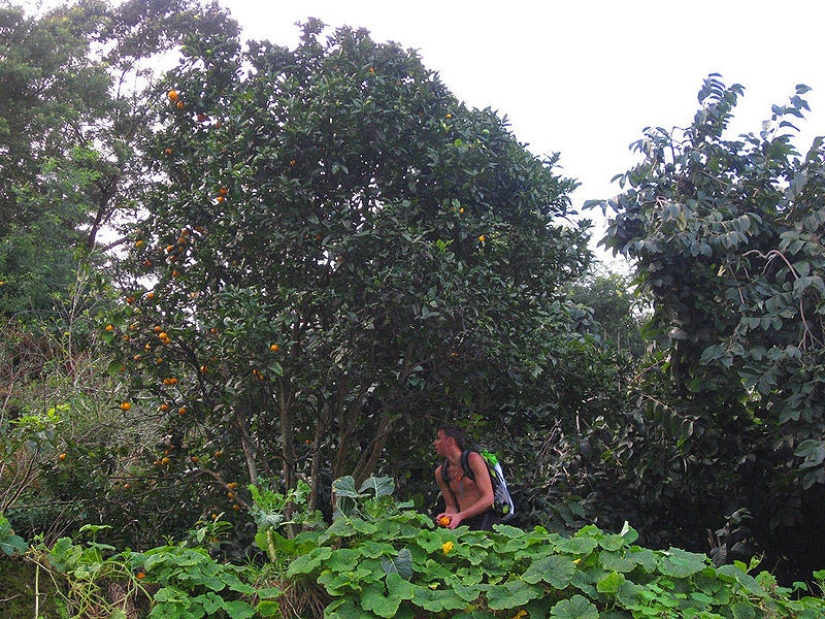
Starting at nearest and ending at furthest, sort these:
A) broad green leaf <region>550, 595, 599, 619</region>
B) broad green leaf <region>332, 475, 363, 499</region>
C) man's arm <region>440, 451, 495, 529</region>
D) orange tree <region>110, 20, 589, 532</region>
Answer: broad green leaf <region>550, 595, 599, 619</region>
broad green leaf <region>332, 475, 363, 499</region>
man's arm <region>440, 451, 495, 529</region>
orange tree <region>110, 20, 589, 532</region>

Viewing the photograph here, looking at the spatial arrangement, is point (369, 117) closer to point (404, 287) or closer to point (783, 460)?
point (404, 287)

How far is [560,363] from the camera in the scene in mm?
5305

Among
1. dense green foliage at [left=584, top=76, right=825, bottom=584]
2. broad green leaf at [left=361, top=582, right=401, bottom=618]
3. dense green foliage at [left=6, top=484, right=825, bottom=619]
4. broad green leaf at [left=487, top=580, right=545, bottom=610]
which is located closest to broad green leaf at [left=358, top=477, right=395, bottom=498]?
dense green foliage at [left=6, top=484, right=825, bottom=619]

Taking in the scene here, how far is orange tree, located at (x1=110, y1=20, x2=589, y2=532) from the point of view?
4.52 meters

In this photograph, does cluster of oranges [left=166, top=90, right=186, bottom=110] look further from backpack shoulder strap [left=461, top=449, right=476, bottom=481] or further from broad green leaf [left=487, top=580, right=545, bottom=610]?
broad green leaf [left=487, top=580, right=545, bottom=610]

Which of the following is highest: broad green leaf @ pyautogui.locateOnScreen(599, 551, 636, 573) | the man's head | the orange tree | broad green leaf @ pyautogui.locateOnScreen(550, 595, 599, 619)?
the orange tree

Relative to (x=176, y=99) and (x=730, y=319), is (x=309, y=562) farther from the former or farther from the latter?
(x=176, y=99)

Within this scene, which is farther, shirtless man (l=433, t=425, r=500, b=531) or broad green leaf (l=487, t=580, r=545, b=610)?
shirtless man (l=433, t=425, r=500, b=531)

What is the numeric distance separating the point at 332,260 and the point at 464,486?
159cm

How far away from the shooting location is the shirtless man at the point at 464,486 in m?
4.43

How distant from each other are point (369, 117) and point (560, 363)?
2.07 m

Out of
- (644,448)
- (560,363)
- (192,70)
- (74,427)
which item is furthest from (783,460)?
(74,427)

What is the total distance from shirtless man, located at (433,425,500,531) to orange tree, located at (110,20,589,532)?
0.33m

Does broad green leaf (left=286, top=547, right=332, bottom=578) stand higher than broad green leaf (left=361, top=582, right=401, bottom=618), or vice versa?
broad green leaf (left=286, top=547, right=332, bottom=578)
